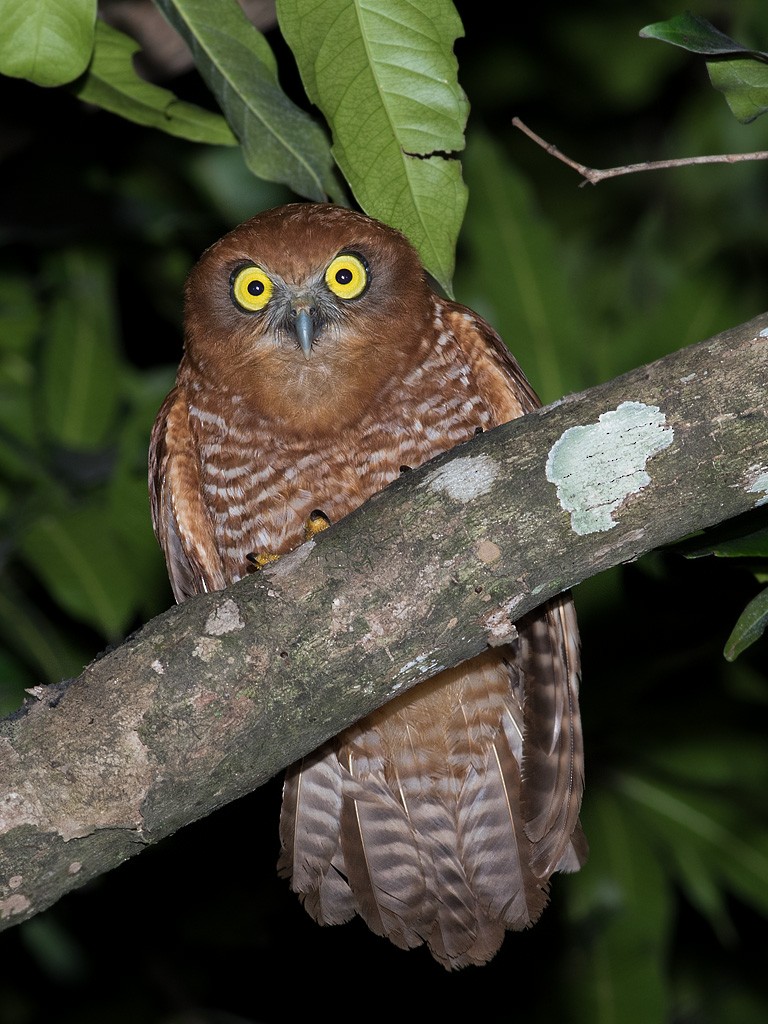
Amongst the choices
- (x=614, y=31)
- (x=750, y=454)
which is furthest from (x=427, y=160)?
(x=614, y=31)

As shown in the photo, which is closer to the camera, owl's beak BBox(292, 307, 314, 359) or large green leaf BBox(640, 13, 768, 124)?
large green leaf BBox(640, 13, 768, 124)

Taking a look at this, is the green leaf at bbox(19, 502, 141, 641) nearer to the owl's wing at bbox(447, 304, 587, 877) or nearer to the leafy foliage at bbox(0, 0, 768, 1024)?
the leafy foliage at bbox(0, 0, 768, 1024)

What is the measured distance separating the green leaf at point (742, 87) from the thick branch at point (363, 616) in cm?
53

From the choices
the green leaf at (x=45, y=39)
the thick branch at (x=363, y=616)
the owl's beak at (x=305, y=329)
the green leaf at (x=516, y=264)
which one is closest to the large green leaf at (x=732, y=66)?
the thick branch at (x=363, y=616)

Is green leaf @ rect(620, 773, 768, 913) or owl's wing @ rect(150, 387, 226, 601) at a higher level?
owl's wing @ rect(150, 387, 226, 601)

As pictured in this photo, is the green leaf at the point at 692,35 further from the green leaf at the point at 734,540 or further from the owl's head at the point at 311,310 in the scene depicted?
the owl's head at the point at 311,310

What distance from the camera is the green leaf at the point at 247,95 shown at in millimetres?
3156

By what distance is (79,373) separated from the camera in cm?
545

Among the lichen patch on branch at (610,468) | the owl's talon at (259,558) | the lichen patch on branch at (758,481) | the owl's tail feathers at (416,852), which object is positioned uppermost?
the lichen patch on branch at (610,468)

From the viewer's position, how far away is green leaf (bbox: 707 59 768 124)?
2658mm

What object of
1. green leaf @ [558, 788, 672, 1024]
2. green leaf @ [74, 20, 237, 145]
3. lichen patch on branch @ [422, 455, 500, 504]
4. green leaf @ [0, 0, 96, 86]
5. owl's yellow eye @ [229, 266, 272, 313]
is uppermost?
green leaf @ [0, 0, 96, 86]

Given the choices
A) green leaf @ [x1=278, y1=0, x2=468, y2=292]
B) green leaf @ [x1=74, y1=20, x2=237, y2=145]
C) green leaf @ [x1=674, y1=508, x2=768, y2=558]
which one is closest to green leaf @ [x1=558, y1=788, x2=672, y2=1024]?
green leaf @ [x1=674, y1=508, x2=768, y2=558]

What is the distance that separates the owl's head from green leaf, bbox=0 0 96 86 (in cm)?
113

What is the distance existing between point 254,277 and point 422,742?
65.2 inches
